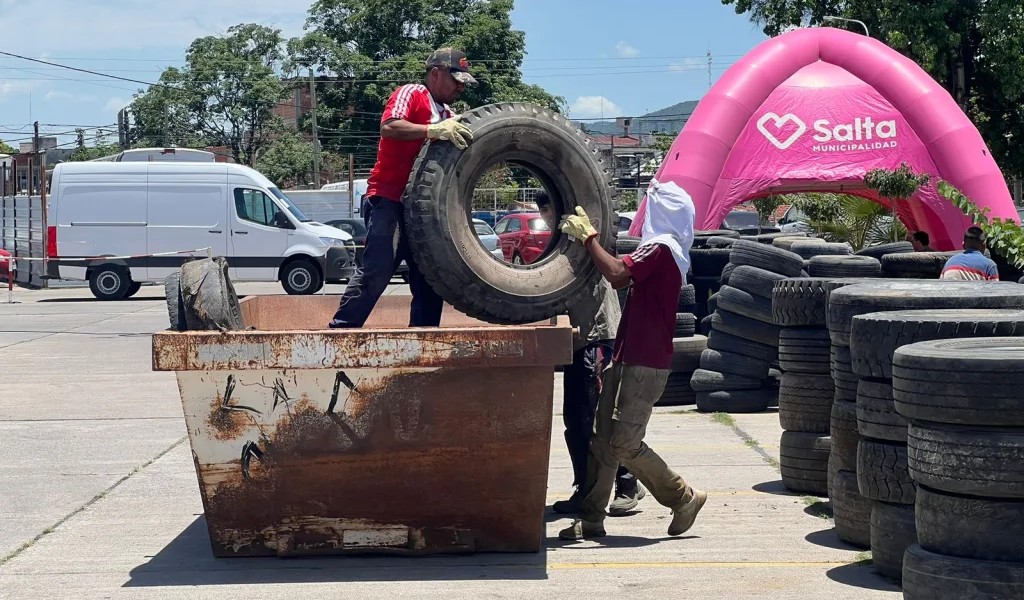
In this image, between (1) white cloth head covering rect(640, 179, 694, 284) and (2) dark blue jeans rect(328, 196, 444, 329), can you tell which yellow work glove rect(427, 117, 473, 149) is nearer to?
(2) dark blue jeans rect(328, 196, 444, 329)

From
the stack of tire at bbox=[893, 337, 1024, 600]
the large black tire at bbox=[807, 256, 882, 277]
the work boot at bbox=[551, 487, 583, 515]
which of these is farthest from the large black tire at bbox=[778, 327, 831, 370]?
the large black tire at bbox=[807, 256, 882, 277]

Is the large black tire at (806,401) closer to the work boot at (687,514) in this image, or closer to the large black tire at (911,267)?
the work boot at (687,514)

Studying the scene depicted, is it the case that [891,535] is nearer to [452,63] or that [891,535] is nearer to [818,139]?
[452,63]

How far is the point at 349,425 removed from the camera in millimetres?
5602

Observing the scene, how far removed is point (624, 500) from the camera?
7.14 metres

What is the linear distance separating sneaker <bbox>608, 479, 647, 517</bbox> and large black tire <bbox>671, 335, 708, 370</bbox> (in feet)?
14.4

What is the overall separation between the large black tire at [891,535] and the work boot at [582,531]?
141cm

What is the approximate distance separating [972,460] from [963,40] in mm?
32786

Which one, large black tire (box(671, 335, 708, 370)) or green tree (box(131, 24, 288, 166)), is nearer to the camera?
large black tire (box(671, 335, 708, 370))

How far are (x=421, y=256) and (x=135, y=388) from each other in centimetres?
760

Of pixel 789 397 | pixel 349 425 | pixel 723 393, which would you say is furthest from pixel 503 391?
pixel 723 393

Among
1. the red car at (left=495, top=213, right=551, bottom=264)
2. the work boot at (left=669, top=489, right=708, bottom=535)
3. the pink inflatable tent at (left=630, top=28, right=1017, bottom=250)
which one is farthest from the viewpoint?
the red car at (left=495, top=213, right=551, bottom=264)

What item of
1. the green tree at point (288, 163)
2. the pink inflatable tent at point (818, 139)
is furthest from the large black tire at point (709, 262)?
the green tree at point (288, 163)

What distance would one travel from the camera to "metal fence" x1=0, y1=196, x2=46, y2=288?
1105 inches
